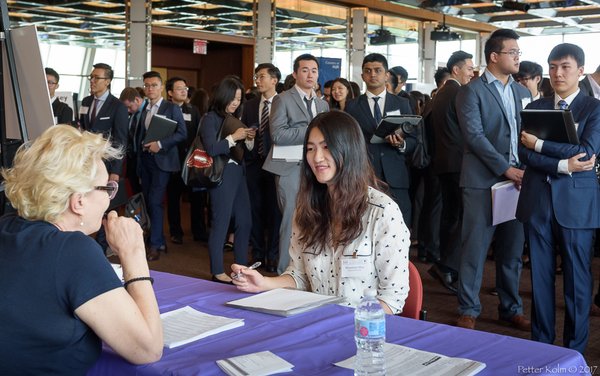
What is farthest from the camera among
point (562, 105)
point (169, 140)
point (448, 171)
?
point (169, 140)

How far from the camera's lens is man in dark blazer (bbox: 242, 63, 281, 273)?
6105 mm

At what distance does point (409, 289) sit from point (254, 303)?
23.2 inches

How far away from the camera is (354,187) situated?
250cm

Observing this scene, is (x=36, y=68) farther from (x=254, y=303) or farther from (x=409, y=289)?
(x=409, y=289)

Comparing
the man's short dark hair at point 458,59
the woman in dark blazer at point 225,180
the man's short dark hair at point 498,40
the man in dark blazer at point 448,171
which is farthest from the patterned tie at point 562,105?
the woman in dark blazer at point 225,180

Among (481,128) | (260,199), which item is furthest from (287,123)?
(481,128)

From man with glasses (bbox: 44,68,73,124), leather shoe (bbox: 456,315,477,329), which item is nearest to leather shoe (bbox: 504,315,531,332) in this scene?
leather shoe (bbox: 456,315,477,329)

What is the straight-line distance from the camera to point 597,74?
18.6 ft

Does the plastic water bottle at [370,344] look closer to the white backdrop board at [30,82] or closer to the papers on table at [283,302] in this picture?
the papers on table at [283,302]

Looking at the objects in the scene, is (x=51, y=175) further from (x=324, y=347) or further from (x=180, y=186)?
(x=180, y=186)

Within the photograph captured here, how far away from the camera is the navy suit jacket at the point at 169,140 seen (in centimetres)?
660

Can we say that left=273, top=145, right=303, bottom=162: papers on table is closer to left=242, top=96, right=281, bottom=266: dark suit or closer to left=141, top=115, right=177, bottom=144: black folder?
left=242, top=96, right=281, bottom=266: dark suit

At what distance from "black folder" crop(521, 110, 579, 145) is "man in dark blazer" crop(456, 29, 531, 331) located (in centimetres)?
51

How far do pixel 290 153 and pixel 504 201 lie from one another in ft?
5.56
